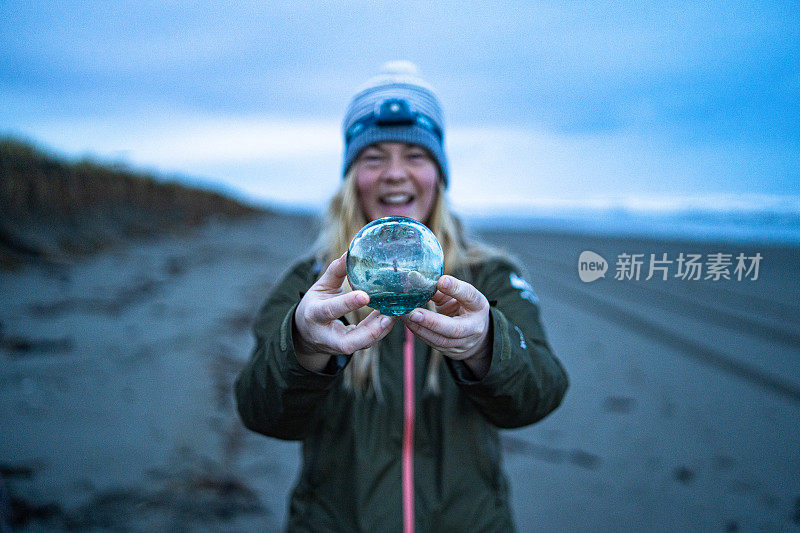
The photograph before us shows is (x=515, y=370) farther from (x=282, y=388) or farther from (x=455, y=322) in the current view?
(x=282, y=388)

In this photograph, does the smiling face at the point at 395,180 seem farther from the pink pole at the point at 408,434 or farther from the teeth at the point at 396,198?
the pink pole at the point at 408,434

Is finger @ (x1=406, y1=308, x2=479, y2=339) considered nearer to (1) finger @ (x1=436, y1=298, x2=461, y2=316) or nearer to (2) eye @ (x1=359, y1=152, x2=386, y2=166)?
(1) finger @ (x1=436, y1=298, x2=461, y2=316)

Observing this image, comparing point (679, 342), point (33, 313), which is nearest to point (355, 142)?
point (33, 313)

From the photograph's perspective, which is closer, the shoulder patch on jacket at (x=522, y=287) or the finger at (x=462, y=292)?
the finger at (x=462, y=292)

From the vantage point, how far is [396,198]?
233 cm

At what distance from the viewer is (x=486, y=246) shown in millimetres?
2605

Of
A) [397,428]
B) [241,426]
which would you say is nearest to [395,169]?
[397,428]

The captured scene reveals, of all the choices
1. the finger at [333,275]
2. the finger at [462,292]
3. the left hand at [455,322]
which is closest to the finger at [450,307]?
the left hand at [455,322]

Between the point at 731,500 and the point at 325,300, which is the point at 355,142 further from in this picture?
the point at 731,500

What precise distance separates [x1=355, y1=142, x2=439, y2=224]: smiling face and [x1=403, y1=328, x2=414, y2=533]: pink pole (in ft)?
2.13

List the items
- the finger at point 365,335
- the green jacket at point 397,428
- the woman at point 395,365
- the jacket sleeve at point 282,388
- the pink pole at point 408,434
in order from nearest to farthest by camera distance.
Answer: the finger at point 365,335 < the woman at point 395,365 < the jacket sleeve at point 282,388 < the green jacket at point 397,428 < the pink pole at point 408,434

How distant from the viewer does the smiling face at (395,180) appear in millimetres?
2322

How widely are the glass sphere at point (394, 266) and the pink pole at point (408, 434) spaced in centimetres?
82

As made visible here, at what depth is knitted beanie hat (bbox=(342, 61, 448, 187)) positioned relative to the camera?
2.35 meters
